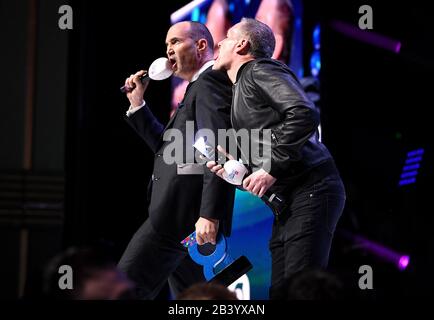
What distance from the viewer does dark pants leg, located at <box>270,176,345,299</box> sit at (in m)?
2.68

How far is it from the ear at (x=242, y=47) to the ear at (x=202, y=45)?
0.45 m

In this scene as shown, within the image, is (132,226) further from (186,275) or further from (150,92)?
(186,275)

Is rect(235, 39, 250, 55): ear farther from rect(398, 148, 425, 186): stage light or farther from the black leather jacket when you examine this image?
rect(398, 148, 425, 186): stage light

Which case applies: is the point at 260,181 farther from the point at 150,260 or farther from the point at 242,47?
the point at 150,260

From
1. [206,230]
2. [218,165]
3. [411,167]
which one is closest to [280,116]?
[218,165]

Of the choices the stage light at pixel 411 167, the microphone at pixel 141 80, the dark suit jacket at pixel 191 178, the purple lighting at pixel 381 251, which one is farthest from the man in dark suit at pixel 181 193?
the stage light at pixel 411 167

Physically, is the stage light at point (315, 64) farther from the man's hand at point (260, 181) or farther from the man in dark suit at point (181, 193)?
the man's hand at point (260, 181)

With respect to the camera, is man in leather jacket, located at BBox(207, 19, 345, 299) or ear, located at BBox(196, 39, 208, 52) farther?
ear, located at BBox(196, 39, 208, 52)

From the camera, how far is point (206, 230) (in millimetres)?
2988

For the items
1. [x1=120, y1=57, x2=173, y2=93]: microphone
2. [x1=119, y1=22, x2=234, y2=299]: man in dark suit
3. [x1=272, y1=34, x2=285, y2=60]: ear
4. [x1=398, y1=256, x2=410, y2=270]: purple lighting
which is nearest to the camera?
[x1=119, y1=22, x2=234, y2=299]: man in dark suit

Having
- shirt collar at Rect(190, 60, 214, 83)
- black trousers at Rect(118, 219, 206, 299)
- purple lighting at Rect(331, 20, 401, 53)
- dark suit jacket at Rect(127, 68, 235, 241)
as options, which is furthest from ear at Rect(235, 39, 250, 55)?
purple lighting at Rect(331, 20, 401, 53)

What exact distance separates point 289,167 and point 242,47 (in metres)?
0.56

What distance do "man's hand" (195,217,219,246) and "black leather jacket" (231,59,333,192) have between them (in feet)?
1.03
